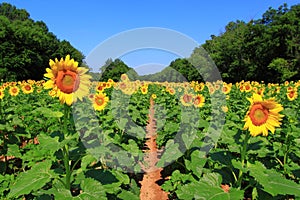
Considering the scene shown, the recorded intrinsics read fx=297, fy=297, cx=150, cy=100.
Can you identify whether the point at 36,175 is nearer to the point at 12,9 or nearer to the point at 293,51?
the point at 293,51

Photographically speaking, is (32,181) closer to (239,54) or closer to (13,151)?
(13,151)

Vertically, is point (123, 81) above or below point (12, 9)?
below

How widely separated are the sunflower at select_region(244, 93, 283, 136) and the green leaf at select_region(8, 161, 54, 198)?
1.82 metres

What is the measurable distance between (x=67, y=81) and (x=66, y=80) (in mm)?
14

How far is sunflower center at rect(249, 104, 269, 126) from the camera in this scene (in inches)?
108

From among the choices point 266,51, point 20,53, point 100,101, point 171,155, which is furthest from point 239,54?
point 171,155

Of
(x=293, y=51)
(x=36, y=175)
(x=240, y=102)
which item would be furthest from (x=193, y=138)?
(x=293, y=51)

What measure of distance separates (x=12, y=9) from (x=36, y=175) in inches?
3131

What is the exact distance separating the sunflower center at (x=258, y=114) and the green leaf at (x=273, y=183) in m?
0.42

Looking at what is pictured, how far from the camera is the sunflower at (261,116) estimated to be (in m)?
2.72

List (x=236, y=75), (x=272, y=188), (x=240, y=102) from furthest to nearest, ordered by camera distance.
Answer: (x=236, y=75), (x=240, y=102), (x=272, y=188)

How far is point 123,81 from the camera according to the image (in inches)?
437

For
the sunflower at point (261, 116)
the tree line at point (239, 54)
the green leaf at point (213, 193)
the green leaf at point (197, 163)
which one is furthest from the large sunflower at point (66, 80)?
the tree line at point (239, 54)

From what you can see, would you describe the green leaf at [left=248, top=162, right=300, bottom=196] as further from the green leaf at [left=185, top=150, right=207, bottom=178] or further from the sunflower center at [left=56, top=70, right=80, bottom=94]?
the sunflower center at [left=56, top=70, right=80, bottom=94]
